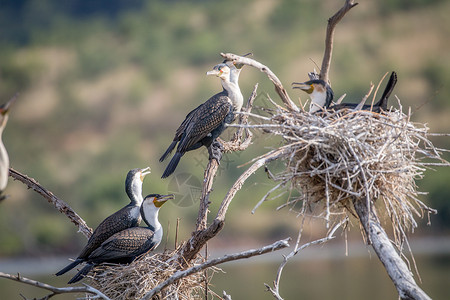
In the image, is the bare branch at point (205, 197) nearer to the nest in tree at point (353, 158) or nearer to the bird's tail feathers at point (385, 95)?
the nest in tree at point (353, 158)

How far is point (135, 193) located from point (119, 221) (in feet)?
1.15

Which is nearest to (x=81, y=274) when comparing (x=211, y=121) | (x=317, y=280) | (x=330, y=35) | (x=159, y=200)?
(x=159, y=200)

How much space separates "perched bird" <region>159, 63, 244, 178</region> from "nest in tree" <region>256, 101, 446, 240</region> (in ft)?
3.64

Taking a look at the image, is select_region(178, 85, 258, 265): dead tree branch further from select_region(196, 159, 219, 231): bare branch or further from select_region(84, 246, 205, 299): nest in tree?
select_region(84, 246, 205, 299): nest in tree

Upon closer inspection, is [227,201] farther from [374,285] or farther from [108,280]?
[374,285]

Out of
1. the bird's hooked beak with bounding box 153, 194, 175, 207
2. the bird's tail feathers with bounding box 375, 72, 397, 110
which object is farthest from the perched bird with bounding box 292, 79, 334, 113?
the bird's hooked beak with bounding box 153, 194, 175, 207

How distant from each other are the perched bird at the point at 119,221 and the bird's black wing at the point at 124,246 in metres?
0.06

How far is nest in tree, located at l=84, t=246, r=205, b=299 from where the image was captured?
4.12 metres

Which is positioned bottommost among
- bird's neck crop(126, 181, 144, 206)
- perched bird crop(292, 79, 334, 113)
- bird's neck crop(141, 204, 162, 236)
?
bird's neck crop(141, 204, 162, 236)

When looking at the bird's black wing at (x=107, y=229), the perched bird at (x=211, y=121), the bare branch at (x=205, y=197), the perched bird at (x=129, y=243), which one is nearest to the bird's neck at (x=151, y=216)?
the perched bird at (x=129, y=243)

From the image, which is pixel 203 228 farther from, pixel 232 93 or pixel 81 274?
pixel 232 93

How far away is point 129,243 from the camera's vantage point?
4.59 meters

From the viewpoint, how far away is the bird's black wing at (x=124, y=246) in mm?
4539

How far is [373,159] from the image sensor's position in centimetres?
350
